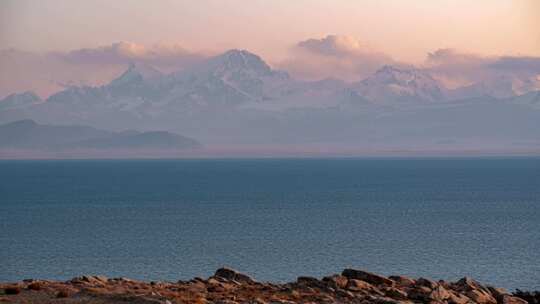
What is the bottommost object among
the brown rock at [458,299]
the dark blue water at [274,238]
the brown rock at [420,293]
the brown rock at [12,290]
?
the dark blue water at [274,238]

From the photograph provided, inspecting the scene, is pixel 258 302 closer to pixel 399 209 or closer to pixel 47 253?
pixel 47 253

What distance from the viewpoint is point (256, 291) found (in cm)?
4431

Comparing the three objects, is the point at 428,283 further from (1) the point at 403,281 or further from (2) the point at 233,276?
(2) the point at 233,276

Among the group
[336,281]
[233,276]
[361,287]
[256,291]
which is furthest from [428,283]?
[233,276]

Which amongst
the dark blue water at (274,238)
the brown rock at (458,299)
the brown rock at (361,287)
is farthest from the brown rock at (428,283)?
the dark blue water at (274,238)

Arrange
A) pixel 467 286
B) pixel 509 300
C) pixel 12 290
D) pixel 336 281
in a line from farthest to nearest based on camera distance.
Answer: pixel 467 286, pixel 509 300, pixel 336 281, pixel 12 290

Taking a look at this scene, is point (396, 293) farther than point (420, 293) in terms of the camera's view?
No

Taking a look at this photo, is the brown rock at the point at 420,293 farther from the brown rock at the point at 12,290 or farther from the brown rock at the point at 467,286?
the brown rock at the point at 12,290

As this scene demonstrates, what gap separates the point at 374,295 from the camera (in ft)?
144

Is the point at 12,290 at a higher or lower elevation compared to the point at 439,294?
higher

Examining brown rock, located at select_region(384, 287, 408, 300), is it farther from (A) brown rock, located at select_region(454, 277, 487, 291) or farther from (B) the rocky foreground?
(A) brown rock, located at select_region(454, 277, 487, 291)

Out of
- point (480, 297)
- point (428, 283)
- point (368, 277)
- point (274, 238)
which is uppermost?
Result: point (368, 277)

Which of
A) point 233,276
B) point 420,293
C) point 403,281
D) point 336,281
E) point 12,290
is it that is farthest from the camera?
point 233,276

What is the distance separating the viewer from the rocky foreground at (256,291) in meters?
40.7
